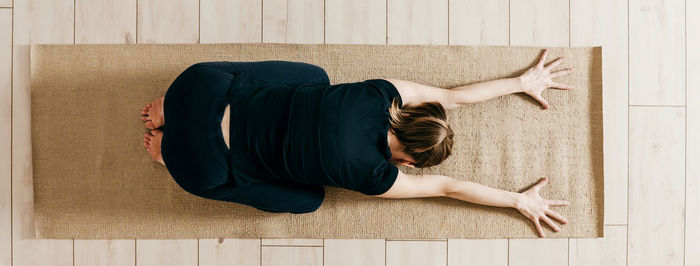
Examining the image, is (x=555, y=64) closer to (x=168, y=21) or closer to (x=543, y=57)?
(x=543, y=57)

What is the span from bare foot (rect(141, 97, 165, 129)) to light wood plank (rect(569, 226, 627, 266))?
132cm

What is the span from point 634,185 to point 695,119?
0.95 feet

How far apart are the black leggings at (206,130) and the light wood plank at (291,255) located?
279 mm

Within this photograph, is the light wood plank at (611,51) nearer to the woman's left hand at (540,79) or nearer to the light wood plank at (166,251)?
the woman's left hand at (540,79)

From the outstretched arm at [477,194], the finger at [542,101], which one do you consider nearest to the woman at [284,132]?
the outstretched arm at [477,194]

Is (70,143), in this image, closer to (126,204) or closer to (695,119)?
(126,204)

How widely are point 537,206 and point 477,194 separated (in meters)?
0.22

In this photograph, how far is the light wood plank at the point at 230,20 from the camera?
1.26 metres

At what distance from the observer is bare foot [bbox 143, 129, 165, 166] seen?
3.88ft

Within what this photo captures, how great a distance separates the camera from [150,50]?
1255 millimetres

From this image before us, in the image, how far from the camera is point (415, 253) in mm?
1292

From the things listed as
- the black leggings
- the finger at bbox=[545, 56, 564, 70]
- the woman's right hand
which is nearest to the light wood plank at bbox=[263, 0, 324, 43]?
the black leggings

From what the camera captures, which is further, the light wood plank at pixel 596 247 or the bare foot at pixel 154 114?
the light wood plank at pixel 596 247

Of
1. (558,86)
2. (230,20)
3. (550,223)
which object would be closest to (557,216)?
(550,223)
